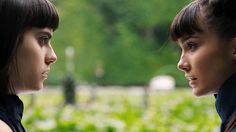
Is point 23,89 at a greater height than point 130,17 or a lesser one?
lesser

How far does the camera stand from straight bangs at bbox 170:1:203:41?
101cm

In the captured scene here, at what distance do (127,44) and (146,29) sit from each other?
1176 millimetres

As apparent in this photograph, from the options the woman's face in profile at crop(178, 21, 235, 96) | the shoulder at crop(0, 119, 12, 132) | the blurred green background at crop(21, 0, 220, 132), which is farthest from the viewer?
the blurred green background at crop(21, 0, 220, 132)

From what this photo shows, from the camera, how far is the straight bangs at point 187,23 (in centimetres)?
101

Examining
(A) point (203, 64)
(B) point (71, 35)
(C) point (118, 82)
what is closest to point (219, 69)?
(A) point (203, 64)

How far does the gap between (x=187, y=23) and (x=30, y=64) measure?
1.02ft

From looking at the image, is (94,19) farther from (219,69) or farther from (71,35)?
(219,69)

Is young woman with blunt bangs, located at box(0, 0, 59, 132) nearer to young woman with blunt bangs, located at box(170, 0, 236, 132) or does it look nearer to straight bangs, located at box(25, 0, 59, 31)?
straight bangs, located at box(25, 0, 59, 31)

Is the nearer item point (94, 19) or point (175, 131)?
point (175, 131)

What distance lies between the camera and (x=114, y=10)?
17984 millimetres

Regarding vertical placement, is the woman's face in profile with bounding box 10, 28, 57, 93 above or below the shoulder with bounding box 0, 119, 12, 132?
above

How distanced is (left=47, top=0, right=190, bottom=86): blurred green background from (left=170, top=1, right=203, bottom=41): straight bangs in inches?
588

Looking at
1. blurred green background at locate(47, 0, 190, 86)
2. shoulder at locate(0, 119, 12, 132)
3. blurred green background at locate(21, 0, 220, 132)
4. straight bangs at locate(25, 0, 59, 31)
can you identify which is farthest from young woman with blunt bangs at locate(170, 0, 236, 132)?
blurred green background at locate(47, 0, 190, 86)

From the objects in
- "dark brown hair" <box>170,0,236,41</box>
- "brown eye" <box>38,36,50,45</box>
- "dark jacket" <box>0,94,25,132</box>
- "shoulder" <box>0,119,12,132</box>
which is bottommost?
"shoulder" <box>0,119,12,132</box>
